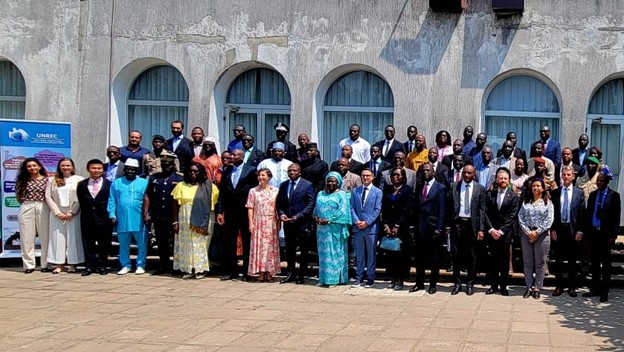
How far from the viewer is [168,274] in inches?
520

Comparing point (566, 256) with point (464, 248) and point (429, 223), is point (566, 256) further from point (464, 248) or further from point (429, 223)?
point (429, 223)

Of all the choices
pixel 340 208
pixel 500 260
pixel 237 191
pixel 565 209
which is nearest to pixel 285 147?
pixel 237 191

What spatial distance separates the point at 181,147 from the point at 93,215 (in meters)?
1.95

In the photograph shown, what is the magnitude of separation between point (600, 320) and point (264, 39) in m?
8.51

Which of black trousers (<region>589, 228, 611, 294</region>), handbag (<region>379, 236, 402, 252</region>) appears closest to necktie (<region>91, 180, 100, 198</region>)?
handbag (<region>379, 236, 402, 252</region>)

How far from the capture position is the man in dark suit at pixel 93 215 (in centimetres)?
1312

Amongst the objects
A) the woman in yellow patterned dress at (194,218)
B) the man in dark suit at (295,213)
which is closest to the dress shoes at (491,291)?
the man in dark suit at (295,213)

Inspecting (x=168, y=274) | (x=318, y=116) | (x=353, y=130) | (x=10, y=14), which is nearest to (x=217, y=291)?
(x=168, y=274)

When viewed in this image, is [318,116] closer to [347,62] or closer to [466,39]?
[347,62]

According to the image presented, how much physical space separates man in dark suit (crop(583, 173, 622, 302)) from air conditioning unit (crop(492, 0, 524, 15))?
406 centimetres

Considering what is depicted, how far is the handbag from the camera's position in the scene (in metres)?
11.9

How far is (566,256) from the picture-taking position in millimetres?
11773

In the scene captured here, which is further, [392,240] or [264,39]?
[264,39]

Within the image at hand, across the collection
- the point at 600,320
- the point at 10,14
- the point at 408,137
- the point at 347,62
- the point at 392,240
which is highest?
the point at 10,14
